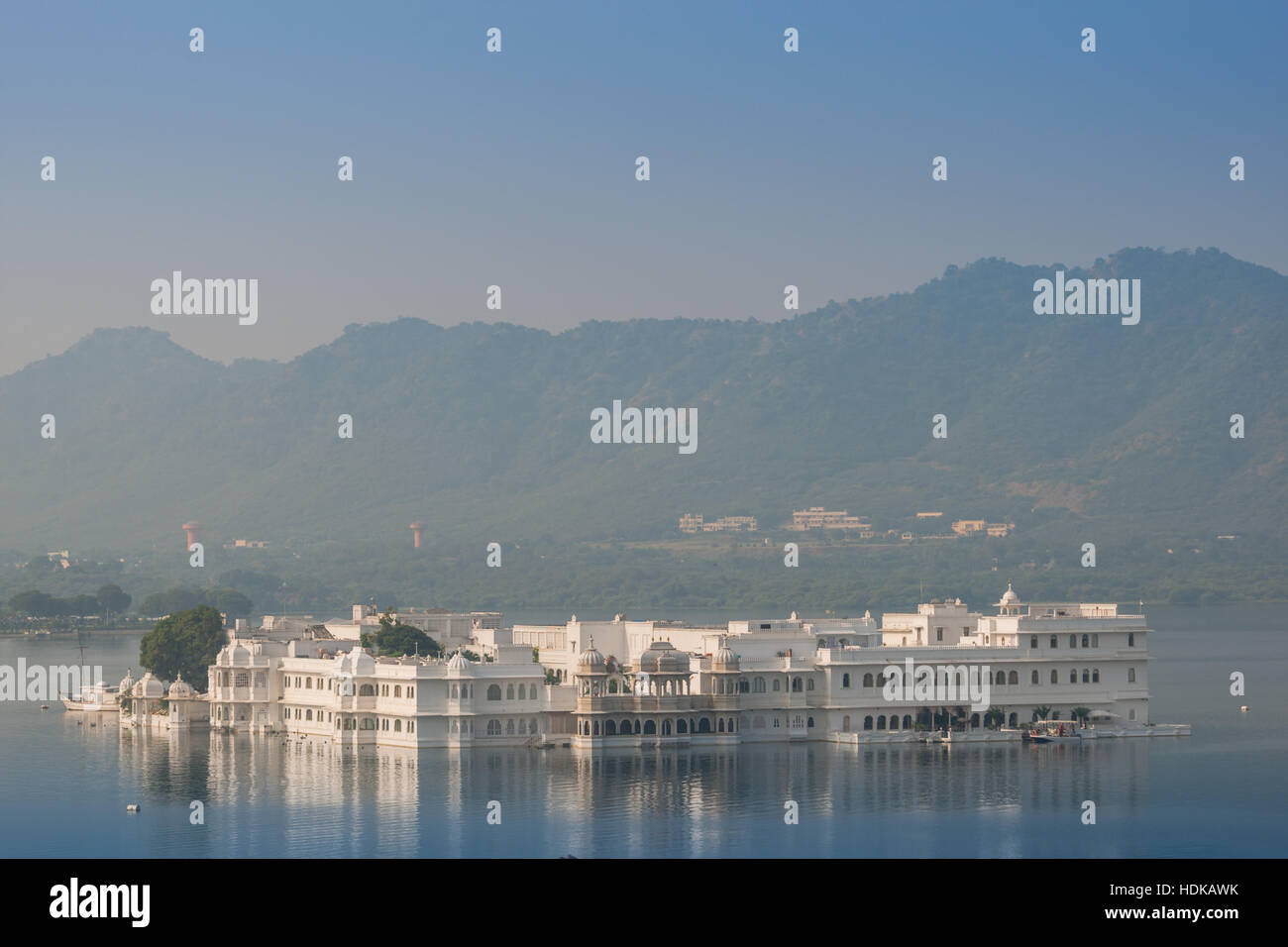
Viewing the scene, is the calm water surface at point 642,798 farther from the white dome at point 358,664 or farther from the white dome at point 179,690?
the white dome at point 358,664

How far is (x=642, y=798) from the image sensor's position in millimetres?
61969

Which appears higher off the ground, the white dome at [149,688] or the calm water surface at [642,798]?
the white dome at [149,688]

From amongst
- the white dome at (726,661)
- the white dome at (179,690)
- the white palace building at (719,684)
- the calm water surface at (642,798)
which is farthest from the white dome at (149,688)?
the white dome at (726,661)

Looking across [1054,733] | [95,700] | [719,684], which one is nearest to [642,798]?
[719,684]

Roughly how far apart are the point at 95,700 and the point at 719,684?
1258 inches

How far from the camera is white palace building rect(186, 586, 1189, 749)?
7344cm

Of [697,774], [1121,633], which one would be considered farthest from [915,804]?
[1121,633]

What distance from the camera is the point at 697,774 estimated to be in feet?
221

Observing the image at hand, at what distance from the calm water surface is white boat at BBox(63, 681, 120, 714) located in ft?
30.8

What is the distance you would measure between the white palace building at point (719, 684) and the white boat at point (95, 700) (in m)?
12.8

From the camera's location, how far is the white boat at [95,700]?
9381 centimetres

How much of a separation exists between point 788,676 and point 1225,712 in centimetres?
2605

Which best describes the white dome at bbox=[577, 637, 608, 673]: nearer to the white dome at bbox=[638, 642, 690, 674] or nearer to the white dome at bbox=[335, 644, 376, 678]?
the white dome at bbox=[638, 642, 690, 674]
